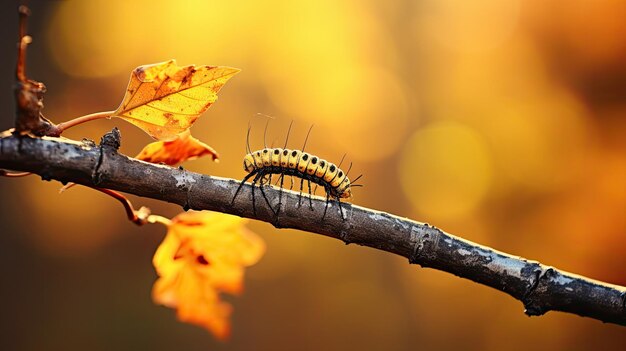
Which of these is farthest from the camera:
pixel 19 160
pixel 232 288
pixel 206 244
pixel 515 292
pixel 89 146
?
pixel 232 288

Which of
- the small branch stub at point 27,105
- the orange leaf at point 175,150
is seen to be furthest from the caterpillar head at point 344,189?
the small branch stub at point 27,105

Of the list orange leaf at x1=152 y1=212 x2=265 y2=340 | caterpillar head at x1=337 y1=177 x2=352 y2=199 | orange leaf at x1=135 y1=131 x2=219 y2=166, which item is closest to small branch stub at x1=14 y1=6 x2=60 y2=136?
orange leaf at x1=135 y1=131 x2=219 y2=166

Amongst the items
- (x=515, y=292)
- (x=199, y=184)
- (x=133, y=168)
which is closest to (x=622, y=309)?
(x=515, y=292)

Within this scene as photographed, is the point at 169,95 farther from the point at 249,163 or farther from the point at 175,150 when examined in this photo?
the point at 249,163

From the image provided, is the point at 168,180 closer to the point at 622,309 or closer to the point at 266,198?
the point at 266,198

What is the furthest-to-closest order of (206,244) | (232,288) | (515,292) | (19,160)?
(232,288) → (206,244) → (515,292) → (19,160)
